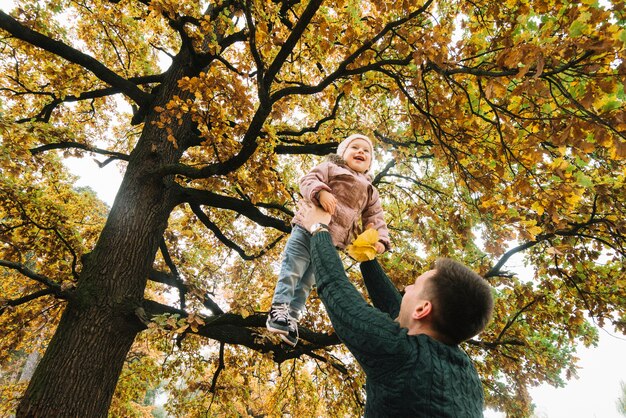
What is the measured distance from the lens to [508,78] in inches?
114

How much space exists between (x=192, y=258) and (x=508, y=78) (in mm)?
8522

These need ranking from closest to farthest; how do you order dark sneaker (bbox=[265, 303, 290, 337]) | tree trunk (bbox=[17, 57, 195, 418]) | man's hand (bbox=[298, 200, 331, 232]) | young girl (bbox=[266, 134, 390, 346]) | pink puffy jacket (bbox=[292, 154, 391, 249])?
1. man's hand (bbox=[298, 200, 331, 232])
2. dark sneaker (bbox=[265, 303, 290, 337])
3. young girl (bbox=[266, 134, 390, 346])
4. pink puffy jacket (bbox=[292, 154, 391, 249])
5. tree trunk (bbox=[17, 57, 195, 418])

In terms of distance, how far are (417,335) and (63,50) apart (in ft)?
18.9

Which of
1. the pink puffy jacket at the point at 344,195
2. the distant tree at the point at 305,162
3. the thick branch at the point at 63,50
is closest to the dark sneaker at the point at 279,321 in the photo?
the pink puffy jacket at the point at 344,195

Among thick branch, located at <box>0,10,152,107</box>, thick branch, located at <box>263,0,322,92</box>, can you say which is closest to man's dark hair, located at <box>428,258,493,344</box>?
thick branch, located at <box>263,0,322,92</box>

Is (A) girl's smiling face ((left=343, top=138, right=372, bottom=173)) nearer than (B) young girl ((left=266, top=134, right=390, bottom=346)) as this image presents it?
No

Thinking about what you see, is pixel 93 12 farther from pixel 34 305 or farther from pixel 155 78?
pixel 34 305

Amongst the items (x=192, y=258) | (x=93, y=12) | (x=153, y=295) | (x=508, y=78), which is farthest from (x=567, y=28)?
(x=153, y=295)

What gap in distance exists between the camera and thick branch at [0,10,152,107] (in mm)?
4340

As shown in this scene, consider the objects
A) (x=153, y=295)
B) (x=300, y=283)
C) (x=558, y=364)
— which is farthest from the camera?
(x=153, y=295)

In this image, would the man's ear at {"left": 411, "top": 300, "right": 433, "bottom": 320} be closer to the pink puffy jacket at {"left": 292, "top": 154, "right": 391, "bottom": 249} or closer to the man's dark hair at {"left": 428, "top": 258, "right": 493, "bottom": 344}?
the man's dark hair at {"left": 428, "top": 258, "right": 493, "bottom": 344}

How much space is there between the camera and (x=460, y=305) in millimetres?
1527

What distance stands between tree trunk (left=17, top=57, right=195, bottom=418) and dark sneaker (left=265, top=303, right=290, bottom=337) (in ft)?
9.13

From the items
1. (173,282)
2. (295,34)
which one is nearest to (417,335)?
(295,34)
